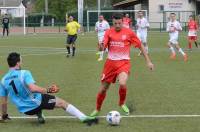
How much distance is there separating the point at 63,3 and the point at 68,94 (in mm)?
75571

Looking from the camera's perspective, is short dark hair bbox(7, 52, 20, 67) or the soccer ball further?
the soccer ball

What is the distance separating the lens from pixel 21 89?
32.6 ft

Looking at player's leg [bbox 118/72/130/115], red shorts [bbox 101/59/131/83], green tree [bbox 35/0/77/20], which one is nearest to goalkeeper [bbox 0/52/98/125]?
player's leg [bbox 118/72/130/115]

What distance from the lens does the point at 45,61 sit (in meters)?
24.9

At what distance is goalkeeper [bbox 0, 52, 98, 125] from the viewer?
979 cm

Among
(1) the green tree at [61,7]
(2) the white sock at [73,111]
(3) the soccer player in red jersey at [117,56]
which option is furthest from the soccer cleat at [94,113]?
(1) the green tree at [61,7]

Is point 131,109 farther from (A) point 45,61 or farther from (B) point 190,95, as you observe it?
(A) point 45,61

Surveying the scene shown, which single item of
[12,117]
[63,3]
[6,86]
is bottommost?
[12,117]

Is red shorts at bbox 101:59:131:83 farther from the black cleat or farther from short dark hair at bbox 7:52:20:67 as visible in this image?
short dark hair at bbox 7:52:20:67

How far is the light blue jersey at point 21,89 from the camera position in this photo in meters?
9.84

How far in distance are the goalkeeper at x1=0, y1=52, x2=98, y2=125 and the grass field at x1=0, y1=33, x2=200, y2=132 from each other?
0.90 feet

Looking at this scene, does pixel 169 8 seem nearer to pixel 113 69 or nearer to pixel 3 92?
pixel 113 69

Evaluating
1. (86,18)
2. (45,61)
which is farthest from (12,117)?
(86,18)

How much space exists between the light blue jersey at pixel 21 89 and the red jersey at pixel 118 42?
1.88m
